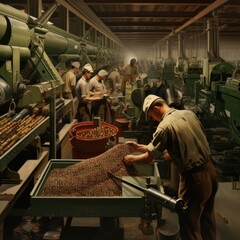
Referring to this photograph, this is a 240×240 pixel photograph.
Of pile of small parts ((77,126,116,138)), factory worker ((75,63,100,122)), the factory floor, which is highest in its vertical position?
factory worker ((75,63,100,122))

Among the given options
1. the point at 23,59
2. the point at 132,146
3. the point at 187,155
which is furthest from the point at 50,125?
the point at 187,155

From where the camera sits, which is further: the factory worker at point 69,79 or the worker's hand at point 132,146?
the factory worker at point 69,79

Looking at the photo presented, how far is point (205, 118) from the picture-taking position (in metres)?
6.70

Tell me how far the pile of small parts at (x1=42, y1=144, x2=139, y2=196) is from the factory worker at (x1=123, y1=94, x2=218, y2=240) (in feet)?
0.28

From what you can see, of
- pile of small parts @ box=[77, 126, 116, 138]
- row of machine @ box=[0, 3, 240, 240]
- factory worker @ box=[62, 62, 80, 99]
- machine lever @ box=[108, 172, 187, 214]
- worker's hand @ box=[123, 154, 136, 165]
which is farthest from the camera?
factory worker @ box=[62, 62, 80, 99]

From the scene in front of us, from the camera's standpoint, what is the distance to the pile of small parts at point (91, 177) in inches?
88.1

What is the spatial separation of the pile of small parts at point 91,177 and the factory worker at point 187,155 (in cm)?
9

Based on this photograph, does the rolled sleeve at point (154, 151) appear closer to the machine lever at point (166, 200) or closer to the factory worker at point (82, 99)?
the machine lever at point (166, 200)

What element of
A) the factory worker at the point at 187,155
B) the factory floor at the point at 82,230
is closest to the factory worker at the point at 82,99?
the factory floor at the point at 82,230

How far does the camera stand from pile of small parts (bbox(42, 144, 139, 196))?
2.24 meters

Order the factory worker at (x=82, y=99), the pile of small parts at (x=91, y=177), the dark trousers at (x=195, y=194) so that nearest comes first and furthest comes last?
1. the pile of small parts at (x=91, y=177)
2. the dark trousers at (x=195, y=194)
3. the factory worker at (x=82, y=99)

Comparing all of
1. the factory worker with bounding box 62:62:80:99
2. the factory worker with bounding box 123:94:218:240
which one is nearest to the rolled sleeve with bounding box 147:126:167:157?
the factory worker with bounding box 123:94:218:240

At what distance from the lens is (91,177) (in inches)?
91.9

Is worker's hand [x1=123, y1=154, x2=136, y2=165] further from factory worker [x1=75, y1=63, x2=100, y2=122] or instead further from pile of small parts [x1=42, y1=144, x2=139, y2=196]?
factory worker [x1=75, y1=63, x2=100, y2=122]
